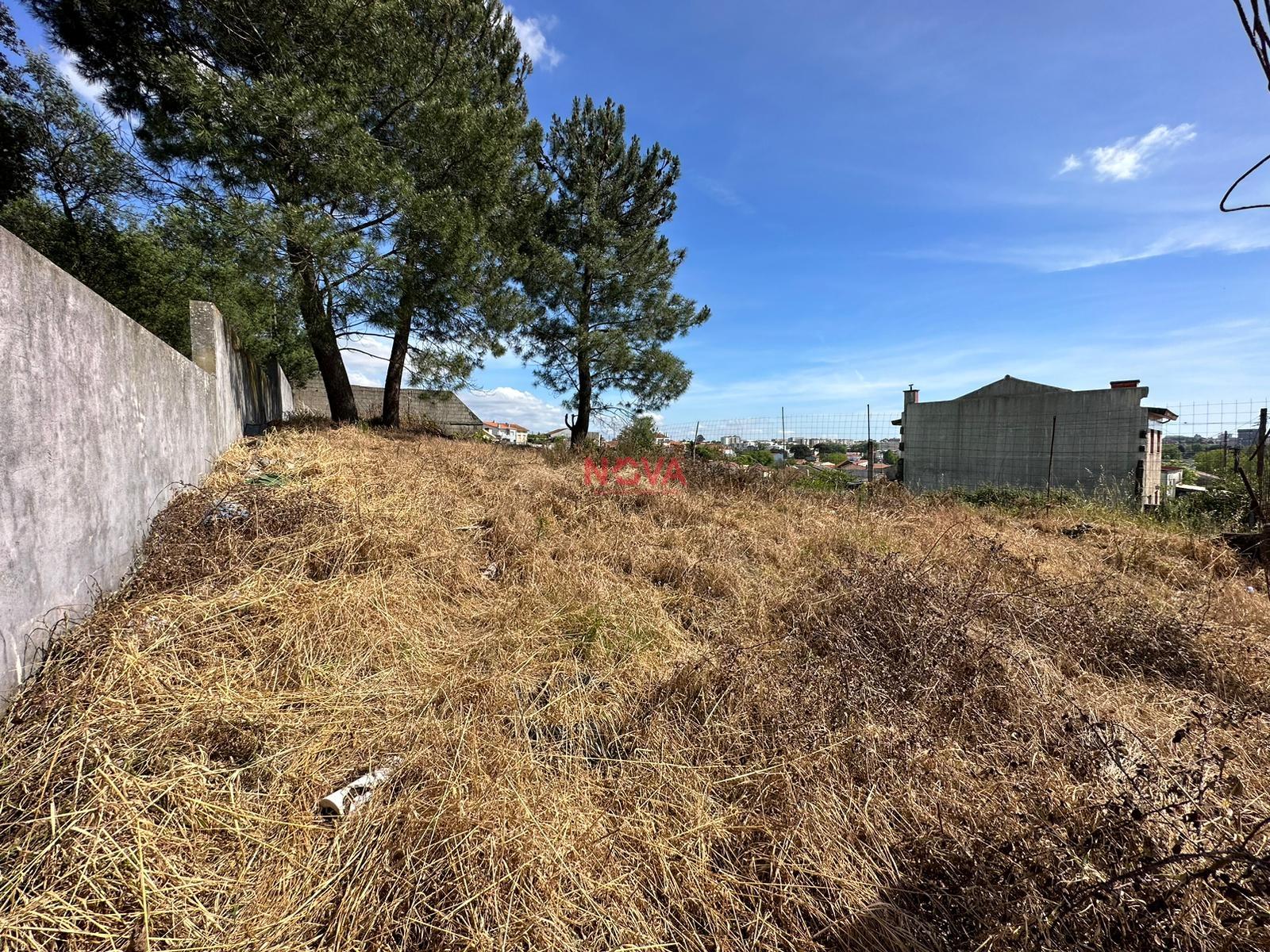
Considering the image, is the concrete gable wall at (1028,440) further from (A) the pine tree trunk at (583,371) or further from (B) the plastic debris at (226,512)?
(B) the plastic debris at (226,512)

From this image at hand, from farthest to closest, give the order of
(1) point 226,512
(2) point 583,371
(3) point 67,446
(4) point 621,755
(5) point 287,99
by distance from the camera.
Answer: (2) point 583,371 < (5) point 287,99 < (1) point 226,512 < (3) point 67,446 < (4) point 621,755

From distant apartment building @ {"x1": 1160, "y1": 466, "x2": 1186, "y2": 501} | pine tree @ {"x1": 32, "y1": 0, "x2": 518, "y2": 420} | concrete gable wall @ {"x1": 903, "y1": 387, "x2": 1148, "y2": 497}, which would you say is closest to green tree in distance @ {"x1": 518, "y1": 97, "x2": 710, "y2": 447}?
pine tree @ {"x1": 32, "y1": 0, "x2": 518, "y2": 420}

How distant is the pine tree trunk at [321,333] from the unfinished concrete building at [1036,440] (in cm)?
1044

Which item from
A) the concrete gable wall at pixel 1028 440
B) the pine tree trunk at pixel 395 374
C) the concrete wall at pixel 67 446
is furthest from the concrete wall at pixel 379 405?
the concrete wall at pixel 67 446

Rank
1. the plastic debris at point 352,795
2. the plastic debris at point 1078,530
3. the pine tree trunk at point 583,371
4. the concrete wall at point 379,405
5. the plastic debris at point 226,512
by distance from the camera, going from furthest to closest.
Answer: the concrete wall at point 379,405
the pine tree trunk at point 583,371
the plastic debris at point 1078,530
the plastic debris at point 226,512
the plastic debris at point 352,795

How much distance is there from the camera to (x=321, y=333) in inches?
249

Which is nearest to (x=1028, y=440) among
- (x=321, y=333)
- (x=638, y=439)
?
(x=638, y=439)

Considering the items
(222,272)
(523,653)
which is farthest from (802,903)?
(222,272)

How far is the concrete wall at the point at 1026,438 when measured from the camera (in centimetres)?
830

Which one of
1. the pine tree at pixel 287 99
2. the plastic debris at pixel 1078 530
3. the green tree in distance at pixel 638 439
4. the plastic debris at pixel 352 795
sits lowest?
the plastic debris at pixel 352 795

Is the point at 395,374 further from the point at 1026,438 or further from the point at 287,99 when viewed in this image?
the point at 1026,438

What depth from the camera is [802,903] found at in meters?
1.22

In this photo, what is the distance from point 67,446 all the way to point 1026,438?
12.4m

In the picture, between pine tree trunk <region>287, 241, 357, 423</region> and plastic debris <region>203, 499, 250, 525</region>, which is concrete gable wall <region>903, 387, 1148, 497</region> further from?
pine tree trunk <region>287, 241, 357, 423</region>
